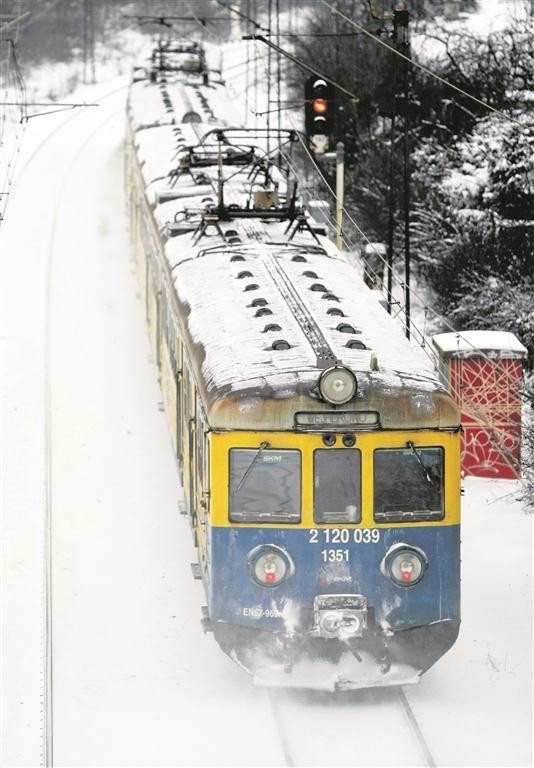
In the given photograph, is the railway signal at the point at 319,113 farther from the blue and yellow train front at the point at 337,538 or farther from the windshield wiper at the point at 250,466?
the windshield wiper at the point at 250,466

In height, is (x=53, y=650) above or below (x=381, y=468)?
below

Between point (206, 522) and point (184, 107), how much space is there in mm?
14162

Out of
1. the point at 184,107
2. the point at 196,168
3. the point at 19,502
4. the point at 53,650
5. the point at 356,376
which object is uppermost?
the point at 184,107

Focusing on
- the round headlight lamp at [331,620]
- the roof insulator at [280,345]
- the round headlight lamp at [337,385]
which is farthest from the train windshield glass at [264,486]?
the roof insulator at [280,345]

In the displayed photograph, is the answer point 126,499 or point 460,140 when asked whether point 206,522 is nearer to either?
point 126,499

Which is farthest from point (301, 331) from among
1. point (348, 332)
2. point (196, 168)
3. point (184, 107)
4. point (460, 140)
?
point (460, 140)

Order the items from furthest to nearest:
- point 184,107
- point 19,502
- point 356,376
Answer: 1. point 184,107
2. point 19,502
3. point 356,376

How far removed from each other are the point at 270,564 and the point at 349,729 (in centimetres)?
141

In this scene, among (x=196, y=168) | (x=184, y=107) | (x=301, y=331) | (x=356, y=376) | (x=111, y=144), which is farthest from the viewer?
(x=111, y=144)

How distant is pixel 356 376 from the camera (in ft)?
37.0

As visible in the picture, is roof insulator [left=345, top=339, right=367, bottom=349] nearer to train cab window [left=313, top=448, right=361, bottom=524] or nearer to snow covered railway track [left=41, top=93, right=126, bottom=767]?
train cab window [left=313, top=448, right=361, bottom=524]

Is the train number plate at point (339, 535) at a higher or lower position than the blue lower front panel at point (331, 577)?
higher

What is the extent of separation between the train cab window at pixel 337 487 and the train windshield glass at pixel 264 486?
0.51 ft

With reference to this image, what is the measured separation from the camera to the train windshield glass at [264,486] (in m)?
11.4
